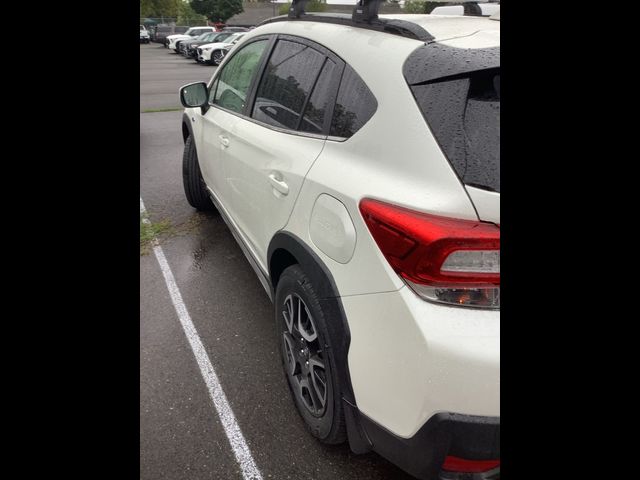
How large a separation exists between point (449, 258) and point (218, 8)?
2286 inches

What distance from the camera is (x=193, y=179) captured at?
174 inches

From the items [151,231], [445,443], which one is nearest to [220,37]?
[151,231]

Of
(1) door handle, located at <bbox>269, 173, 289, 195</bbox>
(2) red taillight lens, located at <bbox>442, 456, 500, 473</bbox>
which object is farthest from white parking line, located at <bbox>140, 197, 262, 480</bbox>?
(1) door handle, located at <bbox>269, 173, 289, 195</bbox>

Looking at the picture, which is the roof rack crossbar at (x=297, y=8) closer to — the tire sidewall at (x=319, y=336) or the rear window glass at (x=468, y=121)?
the rear window glass at (x=468, y=121)

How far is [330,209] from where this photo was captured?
5.48 ft

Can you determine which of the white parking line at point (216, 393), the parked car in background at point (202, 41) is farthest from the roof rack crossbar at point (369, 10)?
the parked car in background at point (202, 41)

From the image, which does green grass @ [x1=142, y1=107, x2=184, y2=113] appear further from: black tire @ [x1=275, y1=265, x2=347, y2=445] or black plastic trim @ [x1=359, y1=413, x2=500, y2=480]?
black plastic trim @ [x1=359, y1=413, x2=500, y2=480]

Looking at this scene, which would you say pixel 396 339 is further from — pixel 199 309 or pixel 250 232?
pixel 199 309

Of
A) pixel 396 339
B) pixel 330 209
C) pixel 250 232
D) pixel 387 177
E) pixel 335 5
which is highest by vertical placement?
pixel 335 5

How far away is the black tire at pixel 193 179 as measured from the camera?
4312 mm

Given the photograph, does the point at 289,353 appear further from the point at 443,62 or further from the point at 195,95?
the point at 195,95
